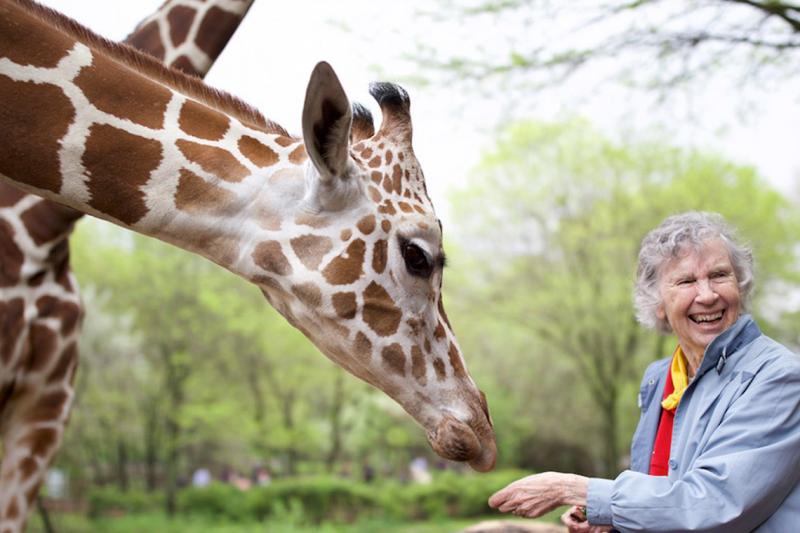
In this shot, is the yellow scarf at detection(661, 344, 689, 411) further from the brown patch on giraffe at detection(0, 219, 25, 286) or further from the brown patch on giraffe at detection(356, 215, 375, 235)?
the brown patch on giraffe at detection(0, 219, 25, 286)

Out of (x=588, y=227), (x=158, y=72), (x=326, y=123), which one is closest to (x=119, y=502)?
(x=588, y=227)

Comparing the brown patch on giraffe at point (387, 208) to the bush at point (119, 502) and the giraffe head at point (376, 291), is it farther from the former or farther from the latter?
the bush at point (119, 502)

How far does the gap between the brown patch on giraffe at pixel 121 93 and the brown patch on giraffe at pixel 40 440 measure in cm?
228

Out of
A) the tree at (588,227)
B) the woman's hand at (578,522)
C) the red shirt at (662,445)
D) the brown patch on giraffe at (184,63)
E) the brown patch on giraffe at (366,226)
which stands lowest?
the woman's hand at (578,522)

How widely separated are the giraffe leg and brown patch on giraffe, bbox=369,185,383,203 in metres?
2.43

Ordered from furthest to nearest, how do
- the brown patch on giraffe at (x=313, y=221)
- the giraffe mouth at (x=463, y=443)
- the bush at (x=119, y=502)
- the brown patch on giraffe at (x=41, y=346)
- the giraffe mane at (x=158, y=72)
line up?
the bush at (x=119, y=502)
the brown patch on giraffe at (x=41, y=346)
the giraffe mane at (x=158, y=72)
the brown patch on giraffe at (x=313, y=221)
the giraffe mouth at (x=463, y=443)

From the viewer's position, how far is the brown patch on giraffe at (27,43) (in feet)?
8.16

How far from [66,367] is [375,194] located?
2517 mm

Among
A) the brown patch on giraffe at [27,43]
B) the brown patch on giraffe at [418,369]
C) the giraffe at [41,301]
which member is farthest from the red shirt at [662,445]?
the giraffe at [41,301]

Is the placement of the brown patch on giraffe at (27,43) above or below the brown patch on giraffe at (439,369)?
above

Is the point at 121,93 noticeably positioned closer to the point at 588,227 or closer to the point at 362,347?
the point at 362,347

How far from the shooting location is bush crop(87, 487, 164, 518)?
20109 millimetres

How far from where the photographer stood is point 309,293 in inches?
98.3

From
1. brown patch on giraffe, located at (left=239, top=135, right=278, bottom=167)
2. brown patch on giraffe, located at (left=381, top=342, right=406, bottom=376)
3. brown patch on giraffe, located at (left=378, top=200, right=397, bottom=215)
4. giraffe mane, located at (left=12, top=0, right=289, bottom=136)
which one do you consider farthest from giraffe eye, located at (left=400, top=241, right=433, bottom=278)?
giraffe mane, located at (left=12, top=0, right=289, bottom=136)
